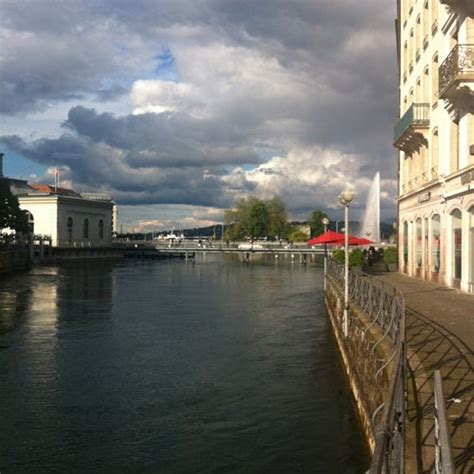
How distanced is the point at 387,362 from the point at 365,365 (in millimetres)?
3458

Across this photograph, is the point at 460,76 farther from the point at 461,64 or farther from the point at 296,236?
the point at 296,236

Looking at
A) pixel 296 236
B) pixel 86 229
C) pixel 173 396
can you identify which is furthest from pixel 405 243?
pixel 296 236

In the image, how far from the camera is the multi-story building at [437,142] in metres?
20.8

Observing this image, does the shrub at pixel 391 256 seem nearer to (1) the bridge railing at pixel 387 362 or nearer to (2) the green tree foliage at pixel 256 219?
(1) the bridge railing at pixel 387 362

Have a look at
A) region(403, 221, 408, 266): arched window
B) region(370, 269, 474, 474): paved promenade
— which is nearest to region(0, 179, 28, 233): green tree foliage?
region(403, 221, 408, 266): arched window

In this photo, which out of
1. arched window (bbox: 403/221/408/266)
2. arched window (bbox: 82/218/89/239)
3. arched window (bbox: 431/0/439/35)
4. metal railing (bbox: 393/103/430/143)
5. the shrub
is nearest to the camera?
arched window (bbox: 431/0/439/35)

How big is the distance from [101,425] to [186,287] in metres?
34.0

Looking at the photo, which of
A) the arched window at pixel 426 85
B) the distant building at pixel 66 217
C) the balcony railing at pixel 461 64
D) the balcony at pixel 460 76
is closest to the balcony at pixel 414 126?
the arched window at pixel 426 85

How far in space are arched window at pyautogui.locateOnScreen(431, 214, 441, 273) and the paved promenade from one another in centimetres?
908

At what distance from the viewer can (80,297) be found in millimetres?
36188

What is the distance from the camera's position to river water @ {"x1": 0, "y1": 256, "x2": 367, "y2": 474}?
9938 millimetres

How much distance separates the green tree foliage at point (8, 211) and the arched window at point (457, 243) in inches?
2329

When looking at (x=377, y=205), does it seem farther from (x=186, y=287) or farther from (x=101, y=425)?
(x=101, y=425)

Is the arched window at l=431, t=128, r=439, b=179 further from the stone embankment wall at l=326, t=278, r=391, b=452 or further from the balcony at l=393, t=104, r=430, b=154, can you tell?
the stone embankment wall at l=326, t=278, r=391, b=452
